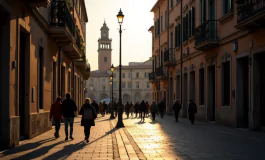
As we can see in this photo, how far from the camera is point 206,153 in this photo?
11.6 meters

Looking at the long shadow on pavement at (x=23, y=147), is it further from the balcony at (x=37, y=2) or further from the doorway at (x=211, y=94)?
the doorway at (x=211, y=94)

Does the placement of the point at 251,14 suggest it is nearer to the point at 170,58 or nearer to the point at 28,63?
the point at 28,63

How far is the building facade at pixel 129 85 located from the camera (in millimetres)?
127062

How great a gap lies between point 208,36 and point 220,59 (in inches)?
60.7

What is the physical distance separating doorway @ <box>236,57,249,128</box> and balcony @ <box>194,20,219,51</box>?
329cm

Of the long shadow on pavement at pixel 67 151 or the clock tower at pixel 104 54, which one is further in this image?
the clock tower at pixel 104 54

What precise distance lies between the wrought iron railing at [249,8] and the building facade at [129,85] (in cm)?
10560

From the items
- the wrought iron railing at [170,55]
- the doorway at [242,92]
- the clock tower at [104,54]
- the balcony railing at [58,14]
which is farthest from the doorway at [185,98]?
the clock tower at [104,54]

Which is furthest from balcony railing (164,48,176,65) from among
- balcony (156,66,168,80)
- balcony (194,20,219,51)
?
balcony (194,20,219,51)

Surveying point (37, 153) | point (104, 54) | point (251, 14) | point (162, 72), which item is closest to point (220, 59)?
point (251, 14)

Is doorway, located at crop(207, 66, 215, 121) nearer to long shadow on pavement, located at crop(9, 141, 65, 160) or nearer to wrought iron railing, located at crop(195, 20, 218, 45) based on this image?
wrought iron railing, located at crop(195, 20, 218, 45)

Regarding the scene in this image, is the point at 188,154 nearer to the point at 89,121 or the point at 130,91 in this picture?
the point at 89,121

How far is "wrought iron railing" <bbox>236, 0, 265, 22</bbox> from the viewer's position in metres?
17.5

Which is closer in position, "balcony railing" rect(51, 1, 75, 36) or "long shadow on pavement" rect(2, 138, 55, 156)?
"long shadow on pavement" rect(2, 138, 55, 156)
